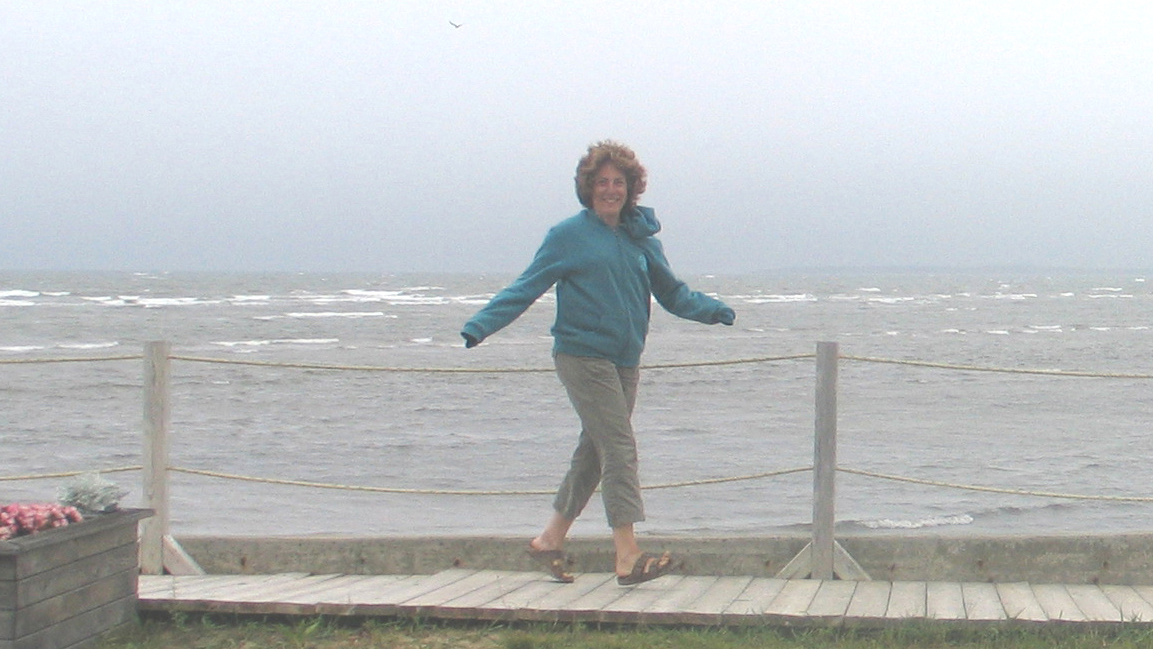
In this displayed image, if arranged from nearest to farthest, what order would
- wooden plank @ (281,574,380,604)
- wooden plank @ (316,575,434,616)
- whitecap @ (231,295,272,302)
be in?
wooden plank @ (316,575,434,616) < wooden plank @ (281,574,380,604) < whitecap @ (231,295,272,302)

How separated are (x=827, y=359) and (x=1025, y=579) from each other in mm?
1242

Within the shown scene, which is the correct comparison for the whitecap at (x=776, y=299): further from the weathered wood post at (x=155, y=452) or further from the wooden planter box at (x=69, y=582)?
the wooden planter box at (x=69, y=582)

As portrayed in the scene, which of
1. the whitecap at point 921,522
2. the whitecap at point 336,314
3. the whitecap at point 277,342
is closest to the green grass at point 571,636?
the whitecap at point 921,522

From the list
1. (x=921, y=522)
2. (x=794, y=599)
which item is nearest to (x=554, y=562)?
(x=794, y=599)

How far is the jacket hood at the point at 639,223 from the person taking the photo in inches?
204

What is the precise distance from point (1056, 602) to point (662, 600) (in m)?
1.50

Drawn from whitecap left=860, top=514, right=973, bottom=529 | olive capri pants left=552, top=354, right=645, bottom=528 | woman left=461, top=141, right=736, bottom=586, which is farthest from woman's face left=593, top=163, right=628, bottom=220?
whitecap left=860, top=514, right=973, bottom=529

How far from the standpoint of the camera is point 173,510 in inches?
423

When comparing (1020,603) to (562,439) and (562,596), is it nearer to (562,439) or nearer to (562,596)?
(562,596)

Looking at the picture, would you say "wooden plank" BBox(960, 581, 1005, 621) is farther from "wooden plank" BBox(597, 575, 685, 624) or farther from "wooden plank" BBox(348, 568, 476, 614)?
"wooden plank" BBox(348, 568, 476, 614)

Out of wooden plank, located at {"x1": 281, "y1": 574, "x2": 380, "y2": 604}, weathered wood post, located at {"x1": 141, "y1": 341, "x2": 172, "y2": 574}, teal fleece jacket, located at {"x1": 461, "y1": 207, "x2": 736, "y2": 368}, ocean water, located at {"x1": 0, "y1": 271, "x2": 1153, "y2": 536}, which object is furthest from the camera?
ocean water, located at {"x1": 0, "y1": 271, "x2": 1153, "y2": 536}

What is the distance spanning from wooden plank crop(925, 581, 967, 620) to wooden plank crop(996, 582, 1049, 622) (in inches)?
6.3

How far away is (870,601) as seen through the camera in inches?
197

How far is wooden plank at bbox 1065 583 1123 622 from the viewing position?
4.72m
